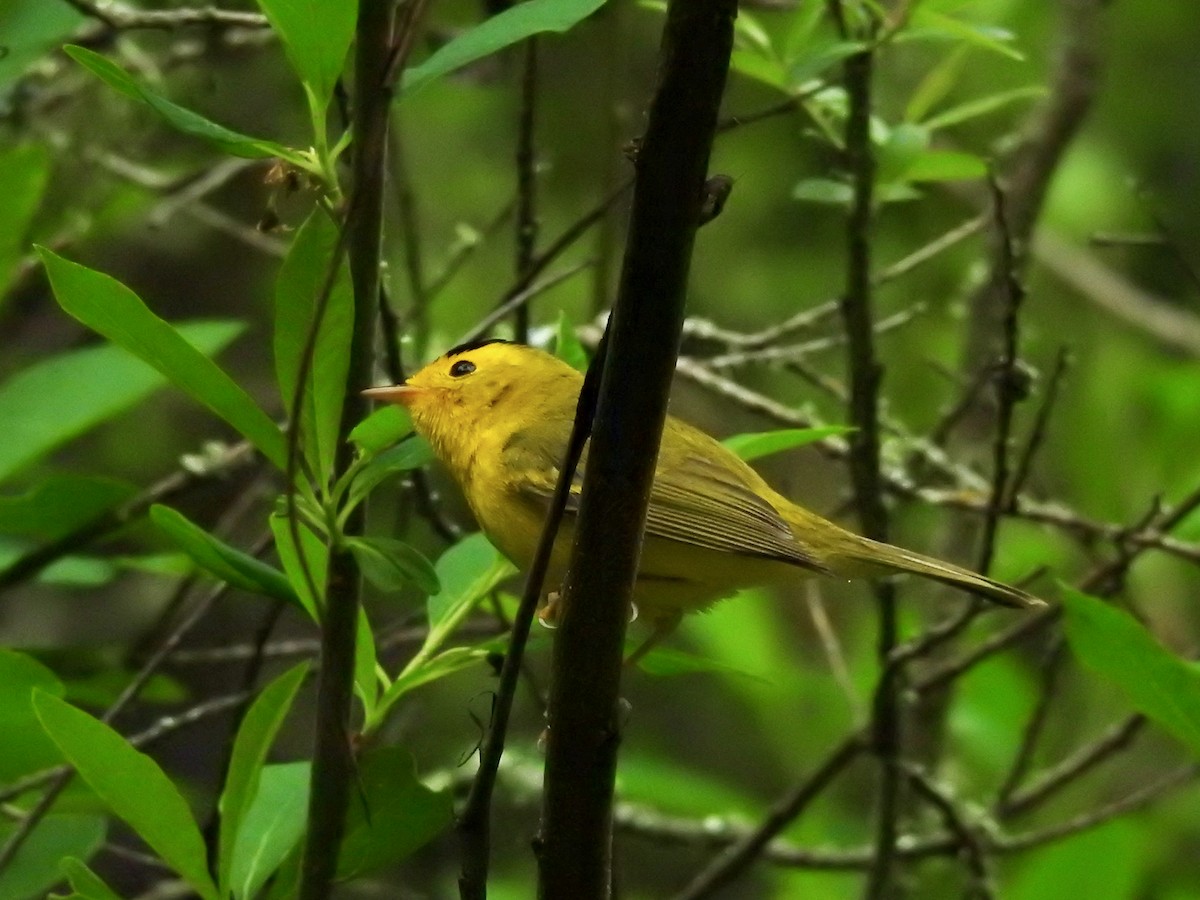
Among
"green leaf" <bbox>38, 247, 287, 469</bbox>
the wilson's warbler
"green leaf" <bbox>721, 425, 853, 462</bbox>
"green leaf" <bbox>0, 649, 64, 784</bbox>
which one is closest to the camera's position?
"green leaf" <bbox>38, 247, 287, 469</bbox>

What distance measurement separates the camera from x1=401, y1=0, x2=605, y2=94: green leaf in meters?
1.51

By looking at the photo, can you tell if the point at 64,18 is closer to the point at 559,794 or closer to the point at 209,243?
the point at 559,794

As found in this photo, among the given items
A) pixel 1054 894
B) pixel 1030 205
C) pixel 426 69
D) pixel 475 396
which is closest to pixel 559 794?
pixel 426 69

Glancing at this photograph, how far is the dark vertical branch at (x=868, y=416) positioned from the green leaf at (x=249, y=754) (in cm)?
114

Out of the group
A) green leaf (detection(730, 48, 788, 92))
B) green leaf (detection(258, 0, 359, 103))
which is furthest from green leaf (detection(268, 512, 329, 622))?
green leaf (detection(730, 48, 788, 92))

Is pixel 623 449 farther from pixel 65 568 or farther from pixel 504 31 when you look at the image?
pixel 65 568

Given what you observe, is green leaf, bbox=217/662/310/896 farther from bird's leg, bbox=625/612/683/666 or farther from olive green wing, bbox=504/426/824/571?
olive green wing, bbox=504/426/824/571

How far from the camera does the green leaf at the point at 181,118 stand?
4.91 ft

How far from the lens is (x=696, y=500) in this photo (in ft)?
8.72

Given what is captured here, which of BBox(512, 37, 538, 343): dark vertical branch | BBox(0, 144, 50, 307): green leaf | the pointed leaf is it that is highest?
BBox(512, 37, 538, 343): dark vertical branch

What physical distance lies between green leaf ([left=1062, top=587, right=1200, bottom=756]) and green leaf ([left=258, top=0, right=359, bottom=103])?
101cm

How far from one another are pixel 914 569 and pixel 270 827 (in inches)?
48.0

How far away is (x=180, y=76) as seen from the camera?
13.9ft

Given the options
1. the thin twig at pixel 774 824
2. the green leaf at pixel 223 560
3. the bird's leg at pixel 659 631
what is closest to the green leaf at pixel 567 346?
the bird's leg at pixel 659 631
